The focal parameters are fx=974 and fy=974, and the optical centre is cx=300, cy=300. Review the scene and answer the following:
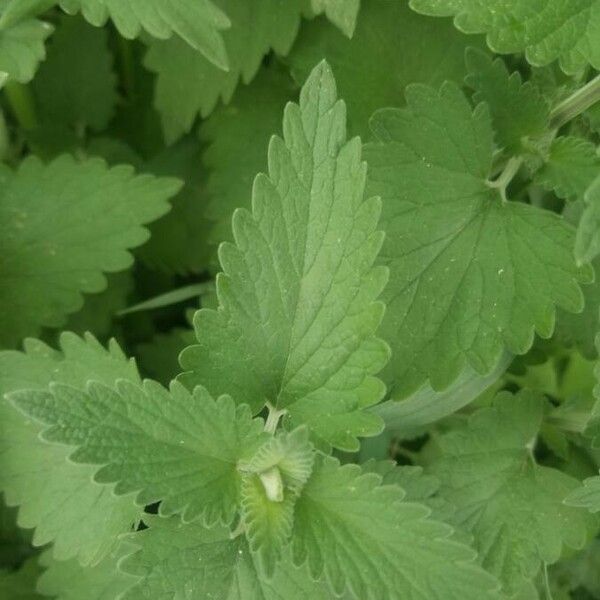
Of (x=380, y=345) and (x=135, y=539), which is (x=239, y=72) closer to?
(x=380, y=345)

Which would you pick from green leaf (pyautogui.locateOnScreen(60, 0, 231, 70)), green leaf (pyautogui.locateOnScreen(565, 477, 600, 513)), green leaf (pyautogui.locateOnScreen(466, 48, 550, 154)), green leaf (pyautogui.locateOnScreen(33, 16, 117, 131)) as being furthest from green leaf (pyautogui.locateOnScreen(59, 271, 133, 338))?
green leaf (pyautogui.locateOnScreen(565, 477, 600, 513))

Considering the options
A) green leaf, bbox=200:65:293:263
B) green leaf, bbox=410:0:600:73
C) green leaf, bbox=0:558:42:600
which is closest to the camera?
green leaf, bbox=410:0:600:73

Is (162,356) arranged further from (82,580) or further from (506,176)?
(506,176)

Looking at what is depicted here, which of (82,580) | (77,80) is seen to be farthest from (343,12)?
(82,580)

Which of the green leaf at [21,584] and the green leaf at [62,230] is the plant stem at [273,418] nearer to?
the green leaf at [62,230]

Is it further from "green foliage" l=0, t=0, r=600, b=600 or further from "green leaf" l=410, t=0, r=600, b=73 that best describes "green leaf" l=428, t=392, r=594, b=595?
"green leaf" l=410, t=0, r=600, b=73

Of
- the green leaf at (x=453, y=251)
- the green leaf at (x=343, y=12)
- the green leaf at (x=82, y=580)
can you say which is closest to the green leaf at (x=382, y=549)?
the green leaf at (x=453, y=251)
